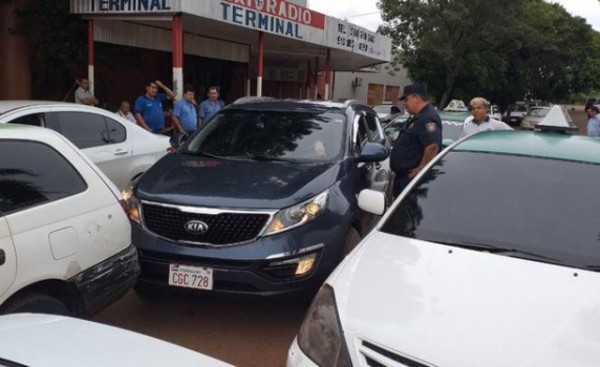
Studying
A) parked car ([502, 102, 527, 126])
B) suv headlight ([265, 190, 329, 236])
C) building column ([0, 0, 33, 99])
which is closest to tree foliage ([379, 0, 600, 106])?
parked car ([502, 102, 527, 126])

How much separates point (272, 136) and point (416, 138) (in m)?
1.40

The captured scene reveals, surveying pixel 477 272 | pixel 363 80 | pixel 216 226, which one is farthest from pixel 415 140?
pixel 363 80

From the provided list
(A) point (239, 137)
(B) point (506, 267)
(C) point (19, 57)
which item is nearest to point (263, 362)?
(B) point (506, 267)

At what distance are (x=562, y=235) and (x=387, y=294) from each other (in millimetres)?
1015

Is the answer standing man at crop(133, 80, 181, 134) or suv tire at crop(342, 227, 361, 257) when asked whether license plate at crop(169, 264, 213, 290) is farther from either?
standing man at crop(133, 80, 181, 134)

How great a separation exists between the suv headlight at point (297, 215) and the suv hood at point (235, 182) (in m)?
0.05

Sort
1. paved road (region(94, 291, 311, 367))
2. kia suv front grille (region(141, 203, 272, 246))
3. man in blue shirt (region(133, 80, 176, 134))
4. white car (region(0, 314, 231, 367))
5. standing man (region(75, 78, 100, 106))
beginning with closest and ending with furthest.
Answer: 1. white car (region(0, 314, 231, 367))
2. paved road (region(94, 291, 311, 367))
3. kia suv front grille (region(141, 203, 272, 246))
4. man in blue shirt (region(133, 80, 176, 134))
5. standing man (region(75, 78, 100, 106))

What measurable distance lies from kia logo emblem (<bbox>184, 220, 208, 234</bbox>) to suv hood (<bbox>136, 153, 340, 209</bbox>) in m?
0.13

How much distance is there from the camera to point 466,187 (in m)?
3.31

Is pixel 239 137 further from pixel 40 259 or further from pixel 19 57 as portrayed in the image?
pixel 19 57

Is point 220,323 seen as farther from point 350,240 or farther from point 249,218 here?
point 350,240

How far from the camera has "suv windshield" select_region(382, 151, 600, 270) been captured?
2820 millimetres

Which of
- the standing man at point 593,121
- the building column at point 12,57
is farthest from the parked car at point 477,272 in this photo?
the building column at point 12,57

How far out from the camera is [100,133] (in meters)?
6.23
